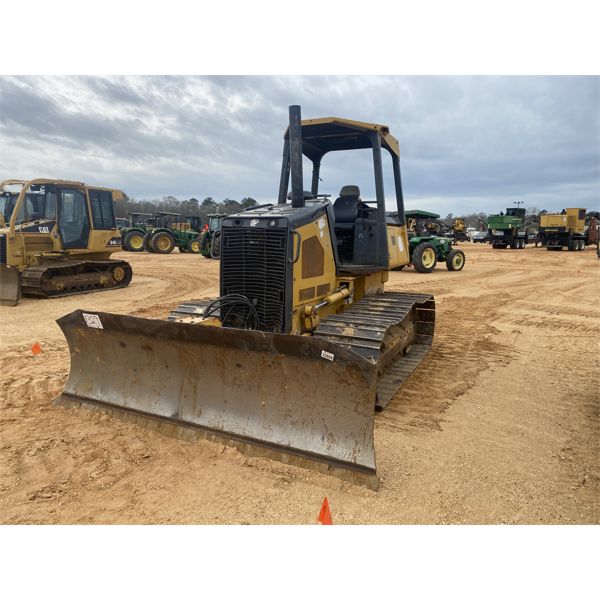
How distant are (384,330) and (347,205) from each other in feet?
7.09

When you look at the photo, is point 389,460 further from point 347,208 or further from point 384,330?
point 347,208

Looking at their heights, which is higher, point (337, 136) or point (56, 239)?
point (337, 136)

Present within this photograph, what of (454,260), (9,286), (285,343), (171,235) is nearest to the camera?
(285,343)

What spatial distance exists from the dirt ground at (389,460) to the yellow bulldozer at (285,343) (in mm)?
202

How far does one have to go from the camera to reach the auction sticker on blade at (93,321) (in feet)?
13.8

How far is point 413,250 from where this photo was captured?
17250mm

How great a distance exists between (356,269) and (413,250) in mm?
12617

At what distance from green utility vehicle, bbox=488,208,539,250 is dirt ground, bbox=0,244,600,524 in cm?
2759

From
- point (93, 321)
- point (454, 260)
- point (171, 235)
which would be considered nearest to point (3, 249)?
point (93, 321)

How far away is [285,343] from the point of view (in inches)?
136

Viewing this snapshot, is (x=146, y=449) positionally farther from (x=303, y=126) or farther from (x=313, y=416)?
(x=303, y=126)

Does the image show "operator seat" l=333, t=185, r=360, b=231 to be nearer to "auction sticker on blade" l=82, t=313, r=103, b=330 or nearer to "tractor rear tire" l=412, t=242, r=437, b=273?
"auction sticker on blade" l=82, t=313, r=103, b=330

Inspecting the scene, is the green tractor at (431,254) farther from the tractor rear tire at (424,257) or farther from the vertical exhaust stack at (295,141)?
the vertical exhaust stack at (295,141)

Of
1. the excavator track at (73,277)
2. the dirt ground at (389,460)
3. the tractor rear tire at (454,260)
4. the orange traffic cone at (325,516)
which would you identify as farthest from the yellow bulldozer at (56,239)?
the tractor rear tire at (454,260)
